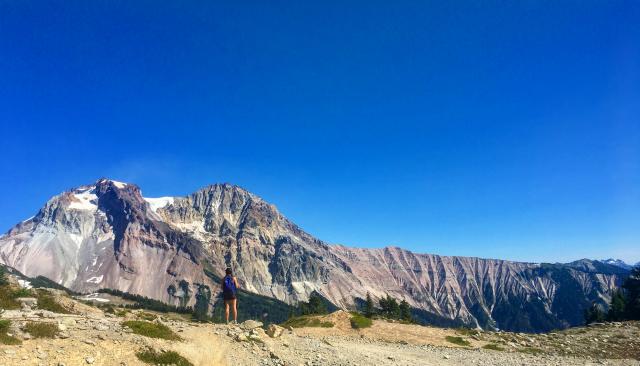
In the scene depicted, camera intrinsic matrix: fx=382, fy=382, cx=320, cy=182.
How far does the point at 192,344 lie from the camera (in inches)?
754

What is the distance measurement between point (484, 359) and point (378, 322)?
20.1m

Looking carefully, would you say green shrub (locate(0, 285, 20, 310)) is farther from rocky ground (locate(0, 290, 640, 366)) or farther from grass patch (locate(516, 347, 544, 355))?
grass patch (locate(516, 347, 544, 355))

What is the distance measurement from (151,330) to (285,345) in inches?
315

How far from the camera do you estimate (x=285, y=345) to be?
2358cm

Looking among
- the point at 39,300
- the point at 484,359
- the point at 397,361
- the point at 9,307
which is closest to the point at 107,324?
the point at 9,307

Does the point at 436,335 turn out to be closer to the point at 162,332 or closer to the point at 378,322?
the point at 378,322

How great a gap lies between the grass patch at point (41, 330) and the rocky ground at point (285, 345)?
250mm

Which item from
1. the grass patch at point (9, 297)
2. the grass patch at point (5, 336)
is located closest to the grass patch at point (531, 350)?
the grass patch at point (5, 336)

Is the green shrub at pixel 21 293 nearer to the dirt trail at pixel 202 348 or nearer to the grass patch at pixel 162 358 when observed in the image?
the dirt trail at pixel 202 348

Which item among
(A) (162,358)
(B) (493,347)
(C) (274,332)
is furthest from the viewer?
(B) (493,347)

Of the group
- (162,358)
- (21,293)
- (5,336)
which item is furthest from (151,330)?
(21,293)

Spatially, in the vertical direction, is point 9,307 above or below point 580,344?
above

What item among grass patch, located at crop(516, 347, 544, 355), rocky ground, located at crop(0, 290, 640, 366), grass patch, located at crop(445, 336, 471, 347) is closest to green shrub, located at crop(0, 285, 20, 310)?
rocky ground, located at crop(0, 290, 640, 366)

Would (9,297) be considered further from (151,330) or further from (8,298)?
(151,330)
